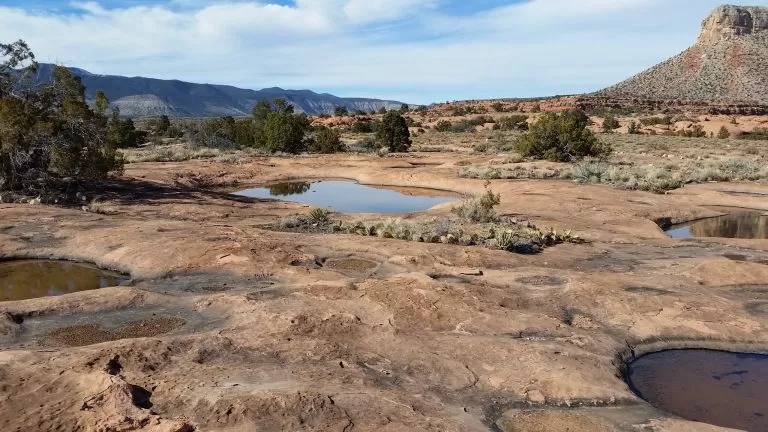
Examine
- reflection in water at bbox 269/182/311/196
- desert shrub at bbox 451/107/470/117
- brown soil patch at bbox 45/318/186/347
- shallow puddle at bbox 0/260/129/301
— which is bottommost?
reflection in water at bbox 269/182/311/196

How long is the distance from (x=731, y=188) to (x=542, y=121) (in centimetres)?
1158

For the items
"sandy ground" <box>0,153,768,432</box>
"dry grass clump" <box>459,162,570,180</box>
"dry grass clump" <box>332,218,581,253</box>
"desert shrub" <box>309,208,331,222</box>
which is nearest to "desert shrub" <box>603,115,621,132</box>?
"dry grass clump" <box>459,162,570,180</box>

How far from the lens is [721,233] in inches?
687

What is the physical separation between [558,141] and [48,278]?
28.3 meters

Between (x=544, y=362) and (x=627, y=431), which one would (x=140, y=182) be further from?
(x=627, y=431)

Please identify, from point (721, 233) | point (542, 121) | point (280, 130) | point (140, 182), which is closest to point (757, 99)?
point (542, 121)

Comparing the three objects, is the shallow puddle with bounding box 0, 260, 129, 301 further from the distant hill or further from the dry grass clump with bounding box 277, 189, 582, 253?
the distant hill

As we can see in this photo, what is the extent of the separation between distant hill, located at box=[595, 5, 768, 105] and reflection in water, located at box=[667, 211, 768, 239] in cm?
6413

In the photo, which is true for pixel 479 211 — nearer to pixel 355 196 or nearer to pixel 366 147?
pixel 355 196

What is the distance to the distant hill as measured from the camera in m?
77.4

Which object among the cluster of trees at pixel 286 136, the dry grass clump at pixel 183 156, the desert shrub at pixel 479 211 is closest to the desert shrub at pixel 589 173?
the desert shrub at pixel 479 211

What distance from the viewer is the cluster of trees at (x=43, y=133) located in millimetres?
18672

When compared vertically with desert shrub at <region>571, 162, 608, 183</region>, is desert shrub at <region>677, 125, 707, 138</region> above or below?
above

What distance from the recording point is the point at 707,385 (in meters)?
7.24
